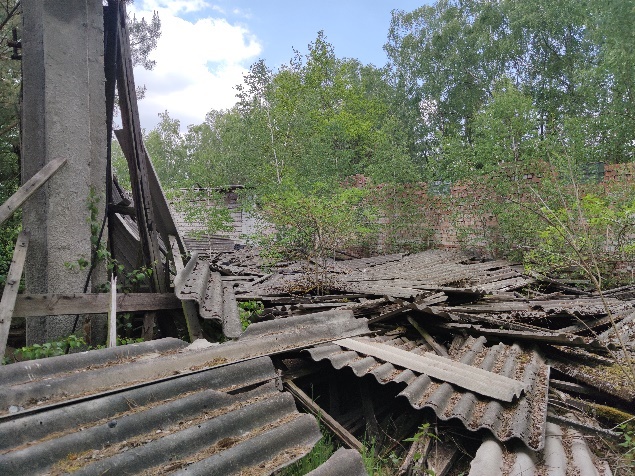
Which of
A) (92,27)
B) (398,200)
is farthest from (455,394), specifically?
(398,200)

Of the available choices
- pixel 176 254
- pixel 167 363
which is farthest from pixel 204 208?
pixel 167 363

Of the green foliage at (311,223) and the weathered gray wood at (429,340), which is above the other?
the green foliage at (311,223)

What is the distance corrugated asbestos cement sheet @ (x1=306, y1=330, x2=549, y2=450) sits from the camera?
2465 mm

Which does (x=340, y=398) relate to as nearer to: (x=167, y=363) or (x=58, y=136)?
(x=167, y=363)

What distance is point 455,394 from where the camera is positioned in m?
2.89

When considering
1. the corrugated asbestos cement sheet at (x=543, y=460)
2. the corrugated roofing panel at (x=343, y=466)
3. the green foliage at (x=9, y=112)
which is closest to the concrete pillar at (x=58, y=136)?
the corrugated roofing panel at (x=343, y=466)

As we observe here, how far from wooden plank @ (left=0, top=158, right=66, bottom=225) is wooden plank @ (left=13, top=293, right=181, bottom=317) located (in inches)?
29.3

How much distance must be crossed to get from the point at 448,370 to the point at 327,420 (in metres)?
0.96

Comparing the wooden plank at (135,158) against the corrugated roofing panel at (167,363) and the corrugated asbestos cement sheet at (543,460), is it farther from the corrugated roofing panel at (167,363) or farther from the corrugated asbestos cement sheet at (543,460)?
the corrugated asbestos cement sheet at (543,460)

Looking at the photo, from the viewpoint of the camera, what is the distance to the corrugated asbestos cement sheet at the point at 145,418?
177 cm

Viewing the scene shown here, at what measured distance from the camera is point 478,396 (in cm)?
283

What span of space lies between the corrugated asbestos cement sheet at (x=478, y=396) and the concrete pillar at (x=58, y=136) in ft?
8.70

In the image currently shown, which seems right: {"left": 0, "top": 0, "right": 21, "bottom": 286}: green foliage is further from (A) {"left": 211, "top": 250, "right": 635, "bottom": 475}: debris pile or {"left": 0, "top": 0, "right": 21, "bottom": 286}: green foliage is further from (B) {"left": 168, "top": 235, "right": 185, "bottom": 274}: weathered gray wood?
(A) {"left": 211, "top": 250, "right": 635, "bottom": 475}: debris pile

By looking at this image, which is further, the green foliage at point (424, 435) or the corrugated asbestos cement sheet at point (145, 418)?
the green foliage at point (424, 435)
